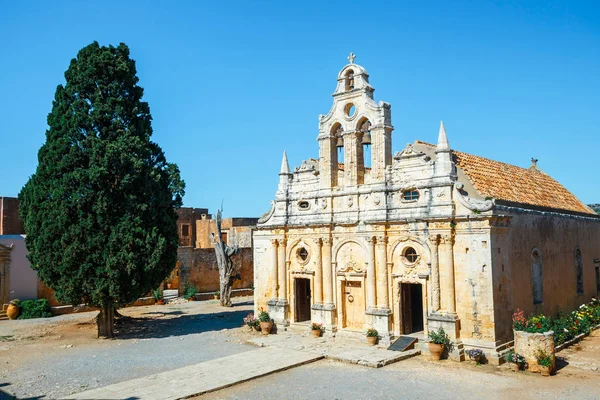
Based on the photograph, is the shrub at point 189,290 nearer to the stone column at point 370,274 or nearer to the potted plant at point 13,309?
the potted plant at point 13,309

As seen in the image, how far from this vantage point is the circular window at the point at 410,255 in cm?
1845

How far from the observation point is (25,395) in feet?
44.9

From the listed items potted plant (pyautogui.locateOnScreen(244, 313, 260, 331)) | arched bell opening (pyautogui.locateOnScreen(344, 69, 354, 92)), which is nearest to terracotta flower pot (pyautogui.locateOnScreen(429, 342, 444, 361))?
potted plant (pyautogui.locateOnScreen(244, 313, 260, 331))

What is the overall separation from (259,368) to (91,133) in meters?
11.7

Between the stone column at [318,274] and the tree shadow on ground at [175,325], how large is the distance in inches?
204

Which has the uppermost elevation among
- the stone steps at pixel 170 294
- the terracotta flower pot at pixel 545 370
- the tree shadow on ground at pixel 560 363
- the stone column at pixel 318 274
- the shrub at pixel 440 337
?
the stone column at pixel 318 274

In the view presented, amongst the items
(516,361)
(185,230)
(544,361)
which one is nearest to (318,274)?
(516,361)

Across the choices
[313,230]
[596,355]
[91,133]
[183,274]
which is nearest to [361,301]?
[313,230]

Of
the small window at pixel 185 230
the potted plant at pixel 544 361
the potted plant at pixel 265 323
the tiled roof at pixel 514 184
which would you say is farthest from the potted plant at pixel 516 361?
the small window at pixel 185 230

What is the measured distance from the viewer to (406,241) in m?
18.6

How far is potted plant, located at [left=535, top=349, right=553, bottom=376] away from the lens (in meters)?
14.9

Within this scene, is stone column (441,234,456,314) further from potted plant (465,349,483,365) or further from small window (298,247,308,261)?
small window (298,247,308,261)

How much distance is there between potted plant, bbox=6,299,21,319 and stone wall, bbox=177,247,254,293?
34.0ft

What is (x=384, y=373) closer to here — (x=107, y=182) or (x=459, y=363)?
(x=459, y=363)
